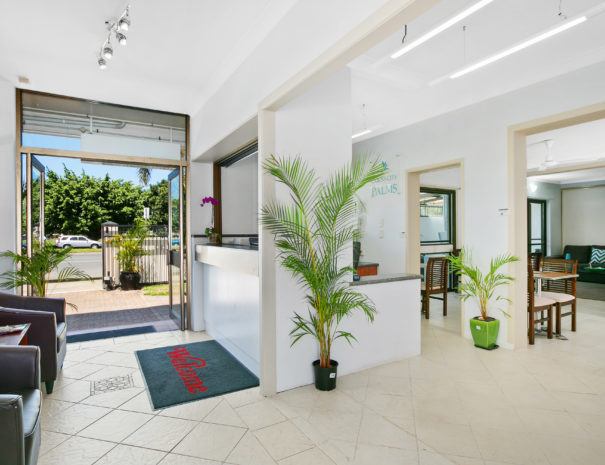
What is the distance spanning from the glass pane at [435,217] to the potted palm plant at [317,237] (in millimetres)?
4398

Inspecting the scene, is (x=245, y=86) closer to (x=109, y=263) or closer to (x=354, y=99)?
(x=354, y=99)

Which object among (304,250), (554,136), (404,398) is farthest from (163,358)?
(554,136)

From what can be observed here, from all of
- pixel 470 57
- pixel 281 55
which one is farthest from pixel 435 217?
pixel 281 55

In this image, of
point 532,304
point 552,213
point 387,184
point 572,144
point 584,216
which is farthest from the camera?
point 552,213

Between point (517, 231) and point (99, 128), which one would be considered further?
point (99, 128)

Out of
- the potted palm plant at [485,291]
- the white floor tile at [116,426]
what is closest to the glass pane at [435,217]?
the potted palm plant at [485,291]

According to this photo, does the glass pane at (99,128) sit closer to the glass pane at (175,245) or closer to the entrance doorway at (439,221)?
the glass pane at (175,245)

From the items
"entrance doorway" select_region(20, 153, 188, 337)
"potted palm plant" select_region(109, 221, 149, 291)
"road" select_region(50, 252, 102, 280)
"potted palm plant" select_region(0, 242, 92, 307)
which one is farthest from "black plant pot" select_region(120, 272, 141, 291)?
"potted palm plant" select_region(0, 242, 92, 307)

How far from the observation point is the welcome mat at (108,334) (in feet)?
A: 14.3

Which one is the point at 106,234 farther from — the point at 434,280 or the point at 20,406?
the point at 20,406

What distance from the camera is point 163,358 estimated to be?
3689 mm

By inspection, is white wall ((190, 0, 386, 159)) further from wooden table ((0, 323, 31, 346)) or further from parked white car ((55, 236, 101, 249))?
parked white car ((55, 236, 101, 249))

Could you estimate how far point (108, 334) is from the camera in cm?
452

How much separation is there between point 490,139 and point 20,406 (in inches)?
181
